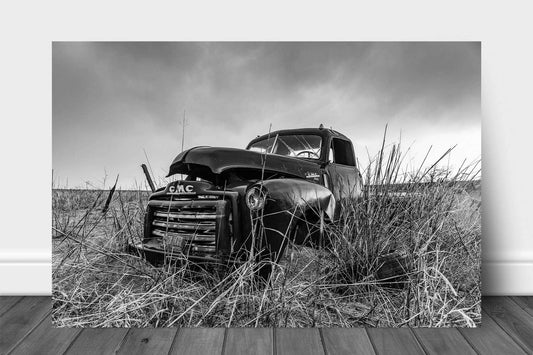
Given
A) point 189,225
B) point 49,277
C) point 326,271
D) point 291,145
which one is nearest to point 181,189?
point 189,225

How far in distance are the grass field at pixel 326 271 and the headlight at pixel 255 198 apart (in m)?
0.32

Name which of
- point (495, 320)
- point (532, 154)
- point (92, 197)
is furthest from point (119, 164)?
point (532, 154)

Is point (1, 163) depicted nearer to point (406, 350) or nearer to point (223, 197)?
point (223, 197)

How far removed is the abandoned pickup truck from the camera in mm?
2688

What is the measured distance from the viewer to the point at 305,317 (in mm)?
2721

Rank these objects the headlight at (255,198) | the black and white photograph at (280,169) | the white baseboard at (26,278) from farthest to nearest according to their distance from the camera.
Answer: the white baseboard at (26,278) → the black and white photograph at (280,169) → the headlight at (255,198)

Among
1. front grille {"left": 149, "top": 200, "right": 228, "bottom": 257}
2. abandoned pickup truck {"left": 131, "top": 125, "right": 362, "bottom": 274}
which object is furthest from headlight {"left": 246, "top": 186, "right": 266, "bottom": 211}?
front grille {"left": 149, "top": 200, "right": 228, "bottom": 257}

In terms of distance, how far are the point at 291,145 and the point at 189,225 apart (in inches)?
32.5

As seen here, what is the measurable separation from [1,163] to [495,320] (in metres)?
3.39

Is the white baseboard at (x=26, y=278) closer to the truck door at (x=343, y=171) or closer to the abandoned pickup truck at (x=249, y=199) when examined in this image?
the abandoned pickup truck at (x=249, y=199)

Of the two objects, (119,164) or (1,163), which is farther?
(1,163)
